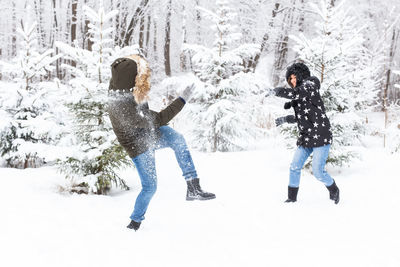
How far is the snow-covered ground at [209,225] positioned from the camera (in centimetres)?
270

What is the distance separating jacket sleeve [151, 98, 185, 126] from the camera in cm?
296

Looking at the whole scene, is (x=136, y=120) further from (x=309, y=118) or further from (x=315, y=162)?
(x=315, y=162)

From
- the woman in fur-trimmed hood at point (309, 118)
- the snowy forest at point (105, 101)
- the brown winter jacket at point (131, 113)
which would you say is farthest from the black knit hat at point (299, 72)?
the brown winter jacket at point (131, 113)

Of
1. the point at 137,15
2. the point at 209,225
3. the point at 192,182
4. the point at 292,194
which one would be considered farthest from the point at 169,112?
the point at 137,15

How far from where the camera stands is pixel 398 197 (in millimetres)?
4391

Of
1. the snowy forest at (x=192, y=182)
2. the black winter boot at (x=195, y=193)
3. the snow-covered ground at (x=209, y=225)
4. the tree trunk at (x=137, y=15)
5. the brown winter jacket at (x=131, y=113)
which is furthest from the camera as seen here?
the tree trunk at (x=137, y=15)

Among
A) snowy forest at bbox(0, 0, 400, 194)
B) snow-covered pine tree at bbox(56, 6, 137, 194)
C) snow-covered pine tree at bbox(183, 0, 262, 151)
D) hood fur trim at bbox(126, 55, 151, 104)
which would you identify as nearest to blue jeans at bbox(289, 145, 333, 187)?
snowy forest at bbox(0, 0, 400, 194)

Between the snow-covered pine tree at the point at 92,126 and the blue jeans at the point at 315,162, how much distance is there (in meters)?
2.34

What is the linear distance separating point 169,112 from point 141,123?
0.28 m

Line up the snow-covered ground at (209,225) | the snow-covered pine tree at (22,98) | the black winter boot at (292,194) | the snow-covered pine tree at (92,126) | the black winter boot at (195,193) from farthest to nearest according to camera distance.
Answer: the snow-covered pine tree at (22,98) < the snow-covered pine tree at (92,126) < the black winter boot at (292,194) < the black winter boot at (195,193) < the snow-covered ground at (209,225)

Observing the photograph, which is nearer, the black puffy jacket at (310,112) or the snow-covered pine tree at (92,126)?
the black puffy jacket at (310,112)

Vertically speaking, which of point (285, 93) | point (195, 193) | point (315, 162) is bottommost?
point (195, 193)

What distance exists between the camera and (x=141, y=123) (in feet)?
9.78

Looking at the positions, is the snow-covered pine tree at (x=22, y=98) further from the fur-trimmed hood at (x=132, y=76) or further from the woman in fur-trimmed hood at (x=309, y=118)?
the woman in fur-trimmed hood at (x=309, y=118)
